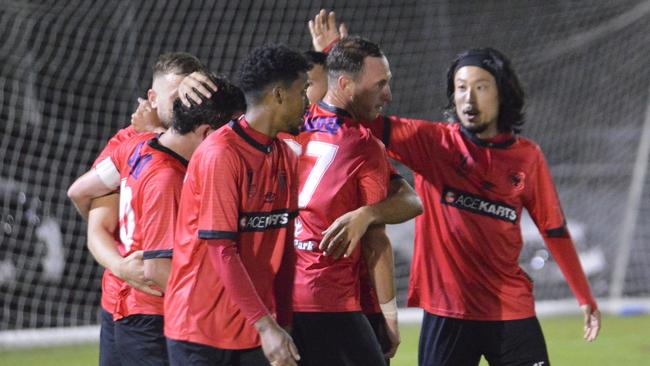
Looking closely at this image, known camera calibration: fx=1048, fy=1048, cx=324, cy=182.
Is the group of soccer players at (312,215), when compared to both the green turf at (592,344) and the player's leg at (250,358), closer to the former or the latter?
the player's leg at (250,358)

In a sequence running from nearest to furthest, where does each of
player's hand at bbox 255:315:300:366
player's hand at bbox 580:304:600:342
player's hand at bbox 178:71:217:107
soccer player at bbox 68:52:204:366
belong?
1. player's hand at bbox 255:315:300:366
2. player's hand at bbox 178:71:217:107
3. soccer player at bbox 68:52:204:366
4. player's hand at bbox 580:304:600:342

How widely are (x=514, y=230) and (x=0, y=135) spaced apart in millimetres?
5975

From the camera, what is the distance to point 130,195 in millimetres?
4254

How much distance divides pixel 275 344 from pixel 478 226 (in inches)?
72.0

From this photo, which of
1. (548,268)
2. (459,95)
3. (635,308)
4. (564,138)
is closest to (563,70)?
(564,138)

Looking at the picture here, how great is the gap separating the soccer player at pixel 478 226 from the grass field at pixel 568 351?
134 inches

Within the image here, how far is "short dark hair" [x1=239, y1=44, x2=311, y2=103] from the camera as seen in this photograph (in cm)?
365

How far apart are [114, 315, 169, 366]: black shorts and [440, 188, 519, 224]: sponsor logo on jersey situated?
61.1 inches

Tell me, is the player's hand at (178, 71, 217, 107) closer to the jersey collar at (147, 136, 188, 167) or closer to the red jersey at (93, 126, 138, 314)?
the jersey collar at (147, 136, 188, 167)

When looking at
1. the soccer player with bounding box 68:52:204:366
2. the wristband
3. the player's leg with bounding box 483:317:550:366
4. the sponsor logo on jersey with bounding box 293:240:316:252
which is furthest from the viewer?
the player's leg with bounding box 483:317:550:366

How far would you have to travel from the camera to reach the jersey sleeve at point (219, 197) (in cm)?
343

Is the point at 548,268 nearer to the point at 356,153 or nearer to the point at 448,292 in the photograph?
the point at 448,292

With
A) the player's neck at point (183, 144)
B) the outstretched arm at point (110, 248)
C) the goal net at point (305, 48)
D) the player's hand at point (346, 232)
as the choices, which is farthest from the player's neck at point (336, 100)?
the goal net at point (305, 48)

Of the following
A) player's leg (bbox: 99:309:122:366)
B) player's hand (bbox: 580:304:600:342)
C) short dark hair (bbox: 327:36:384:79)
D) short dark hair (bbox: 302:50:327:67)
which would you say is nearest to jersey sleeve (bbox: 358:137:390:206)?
short dark hair (bbox: 327:36:384:79)
